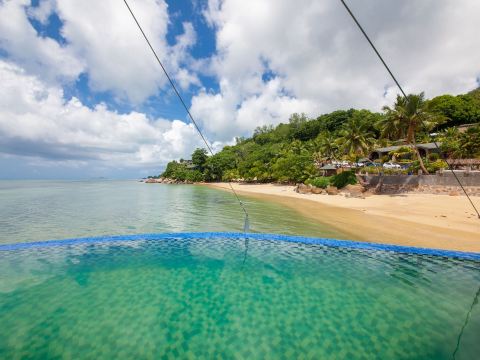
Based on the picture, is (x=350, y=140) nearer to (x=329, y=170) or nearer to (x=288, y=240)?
(x=329, y=170)

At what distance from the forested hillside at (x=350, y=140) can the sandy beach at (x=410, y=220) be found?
6400 mm

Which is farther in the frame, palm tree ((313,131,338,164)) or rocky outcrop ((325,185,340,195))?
palm tree ((313,131,338,164))

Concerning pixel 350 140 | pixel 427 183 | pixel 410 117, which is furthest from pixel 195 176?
pixel 427 183

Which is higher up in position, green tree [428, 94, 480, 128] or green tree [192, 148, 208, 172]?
green tree [428, 94, 480, 128]

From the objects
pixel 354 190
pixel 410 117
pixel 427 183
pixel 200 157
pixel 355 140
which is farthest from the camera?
pixel 200 157

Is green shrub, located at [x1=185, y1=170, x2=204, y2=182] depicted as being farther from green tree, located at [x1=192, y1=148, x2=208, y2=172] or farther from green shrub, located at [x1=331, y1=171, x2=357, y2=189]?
green shrub, located at [x1=331, y1=171, x2=357, y2=189]

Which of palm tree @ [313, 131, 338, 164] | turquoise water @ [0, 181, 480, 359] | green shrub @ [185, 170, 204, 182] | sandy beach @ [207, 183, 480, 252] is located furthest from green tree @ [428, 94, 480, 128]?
green shrub @ [185, 170, 204, 182]

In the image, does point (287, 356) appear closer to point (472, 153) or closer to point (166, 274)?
point (166, 274)

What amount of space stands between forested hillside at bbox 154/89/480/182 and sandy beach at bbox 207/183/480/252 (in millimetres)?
6400

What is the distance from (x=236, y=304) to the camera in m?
6.80

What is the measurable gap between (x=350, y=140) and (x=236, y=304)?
109 ft

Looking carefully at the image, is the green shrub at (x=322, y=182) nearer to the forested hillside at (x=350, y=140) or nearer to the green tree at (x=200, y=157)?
the forested hillside at (x=350, y=140)

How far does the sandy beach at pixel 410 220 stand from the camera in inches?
483

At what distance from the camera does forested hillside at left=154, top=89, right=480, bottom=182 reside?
91.7ft
